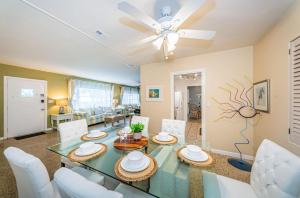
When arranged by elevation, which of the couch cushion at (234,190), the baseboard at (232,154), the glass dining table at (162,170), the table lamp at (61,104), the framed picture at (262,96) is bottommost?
the baseboard at (232,154)

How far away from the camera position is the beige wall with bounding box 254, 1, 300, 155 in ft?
4.68

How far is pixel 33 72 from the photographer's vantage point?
4270mm

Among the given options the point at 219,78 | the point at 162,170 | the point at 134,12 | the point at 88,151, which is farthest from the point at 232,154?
the point at 134,12

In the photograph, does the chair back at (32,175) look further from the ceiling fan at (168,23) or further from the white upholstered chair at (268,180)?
the ceiling fan at (168,23)

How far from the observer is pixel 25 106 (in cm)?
411

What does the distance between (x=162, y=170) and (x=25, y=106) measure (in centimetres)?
532

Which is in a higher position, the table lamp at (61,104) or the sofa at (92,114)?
the table lamp at (61,104)

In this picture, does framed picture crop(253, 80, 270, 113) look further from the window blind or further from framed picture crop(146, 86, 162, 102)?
framed picture crop(146, 86, 162, 102)

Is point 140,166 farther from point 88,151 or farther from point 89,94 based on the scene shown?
point 89,94

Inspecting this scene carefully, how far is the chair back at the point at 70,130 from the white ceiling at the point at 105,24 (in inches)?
59.3

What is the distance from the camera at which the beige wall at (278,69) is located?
1428mm

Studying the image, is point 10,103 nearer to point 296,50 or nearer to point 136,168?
point 136,168

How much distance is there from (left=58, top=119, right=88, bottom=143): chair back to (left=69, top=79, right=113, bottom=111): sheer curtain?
154 inches

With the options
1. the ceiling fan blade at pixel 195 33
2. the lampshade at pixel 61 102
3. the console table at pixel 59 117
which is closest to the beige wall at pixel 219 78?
the ceiling fan blade at pixel 195 33
